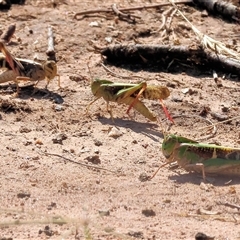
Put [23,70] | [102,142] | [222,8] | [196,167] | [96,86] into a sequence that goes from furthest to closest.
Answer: [222,8] → [23,70] → [96,86] → [102,142] → [196,167]

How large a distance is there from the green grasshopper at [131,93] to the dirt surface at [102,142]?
0.49ft

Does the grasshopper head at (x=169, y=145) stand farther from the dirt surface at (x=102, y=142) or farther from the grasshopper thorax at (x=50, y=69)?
the grasshopper thorax at (x=50, y=69)

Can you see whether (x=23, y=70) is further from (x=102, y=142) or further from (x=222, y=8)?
(x=222, y=8)

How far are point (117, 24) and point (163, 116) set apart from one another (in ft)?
7.53

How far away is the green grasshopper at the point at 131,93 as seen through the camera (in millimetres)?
5957

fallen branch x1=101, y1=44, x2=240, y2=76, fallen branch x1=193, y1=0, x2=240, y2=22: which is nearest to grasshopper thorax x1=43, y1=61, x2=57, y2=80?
fallen branch x1=101, y1=44, x2=240, y2=76

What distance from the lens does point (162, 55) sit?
7316 mm

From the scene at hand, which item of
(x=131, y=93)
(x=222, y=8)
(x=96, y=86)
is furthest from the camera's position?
(x=222, y=8)

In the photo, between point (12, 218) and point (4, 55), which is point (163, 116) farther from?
point (12, 218)

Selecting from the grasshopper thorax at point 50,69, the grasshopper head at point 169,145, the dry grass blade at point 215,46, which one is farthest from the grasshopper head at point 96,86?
the dry grass blade at point 215,46

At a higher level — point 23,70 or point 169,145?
point 169,145

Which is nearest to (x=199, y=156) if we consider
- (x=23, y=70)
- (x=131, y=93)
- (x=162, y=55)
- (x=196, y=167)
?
(x=196, y=167)

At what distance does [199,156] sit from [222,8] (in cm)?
398

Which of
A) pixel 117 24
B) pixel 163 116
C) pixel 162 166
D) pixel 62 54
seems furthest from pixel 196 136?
pixel 117 24
